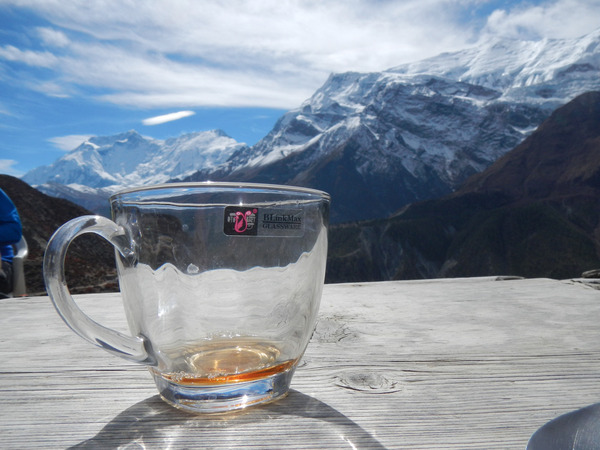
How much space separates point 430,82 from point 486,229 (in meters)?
59.6

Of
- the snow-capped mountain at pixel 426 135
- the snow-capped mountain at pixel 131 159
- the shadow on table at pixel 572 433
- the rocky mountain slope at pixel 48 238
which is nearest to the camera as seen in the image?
the shadow on table at pixel 572 433

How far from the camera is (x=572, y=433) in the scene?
0.26 m

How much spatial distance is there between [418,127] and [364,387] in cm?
8201

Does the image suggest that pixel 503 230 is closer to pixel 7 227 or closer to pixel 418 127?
pixel 7 227

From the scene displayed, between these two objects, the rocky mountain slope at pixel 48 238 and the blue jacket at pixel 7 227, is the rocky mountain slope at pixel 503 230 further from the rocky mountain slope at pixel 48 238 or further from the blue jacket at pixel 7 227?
the blue jacket at pixel 7 227

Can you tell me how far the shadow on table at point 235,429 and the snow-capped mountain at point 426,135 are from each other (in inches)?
2676

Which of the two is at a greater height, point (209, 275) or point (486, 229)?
point (209, 275)

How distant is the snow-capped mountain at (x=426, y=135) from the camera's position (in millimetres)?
74438

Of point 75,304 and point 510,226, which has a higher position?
point 75,304

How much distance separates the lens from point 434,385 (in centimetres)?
39

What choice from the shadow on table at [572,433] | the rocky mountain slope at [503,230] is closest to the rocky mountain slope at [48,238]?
the shadow on table at [572,433]

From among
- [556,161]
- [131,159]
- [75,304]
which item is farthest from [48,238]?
[131,159]

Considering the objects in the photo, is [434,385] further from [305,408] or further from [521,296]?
[521,296]

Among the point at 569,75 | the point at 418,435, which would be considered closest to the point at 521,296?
the point at 418,435
